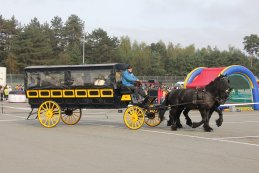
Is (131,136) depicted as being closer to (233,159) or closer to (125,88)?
(125,88)

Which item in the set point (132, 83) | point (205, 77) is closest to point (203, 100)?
point (132, 83)

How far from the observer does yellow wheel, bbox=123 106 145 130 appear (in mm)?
14469

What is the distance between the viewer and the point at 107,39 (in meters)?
90.5

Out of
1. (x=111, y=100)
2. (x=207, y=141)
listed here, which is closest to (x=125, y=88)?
(x=111, y=100)

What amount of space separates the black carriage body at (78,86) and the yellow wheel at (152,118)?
0.89m

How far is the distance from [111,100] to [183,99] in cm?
249

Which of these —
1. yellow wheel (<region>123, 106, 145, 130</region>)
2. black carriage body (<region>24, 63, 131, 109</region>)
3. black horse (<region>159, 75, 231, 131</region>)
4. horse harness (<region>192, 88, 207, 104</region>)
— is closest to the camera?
black horse (<region>159, 75, 231, 131</region>)

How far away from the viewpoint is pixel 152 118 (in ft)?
50.3

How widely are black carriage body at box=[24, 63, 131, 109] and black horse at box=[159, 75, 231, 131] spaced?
1.65m

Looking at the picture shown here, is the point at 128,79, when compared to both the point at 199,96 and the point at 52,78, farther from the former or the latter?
the point at 52,78

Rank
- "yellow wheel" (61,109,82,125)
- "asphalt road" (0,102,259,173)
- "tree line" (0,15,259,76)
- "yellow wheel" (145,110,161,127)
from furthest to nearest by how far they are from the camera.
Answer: "tree line" (0,15,259,76) < "yellow wheel" (61,109,82,125) < "yellow wheel" (145,110,161,127) < "asphalt road" (0,102,259,173)

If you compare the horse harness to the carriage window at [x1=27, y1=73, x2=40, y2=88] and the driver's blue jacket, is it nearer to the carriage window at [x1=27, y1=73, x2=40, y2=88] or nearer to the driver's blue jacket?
the driver's blue jacket

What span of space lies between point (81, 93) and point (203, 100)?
433 centimetres

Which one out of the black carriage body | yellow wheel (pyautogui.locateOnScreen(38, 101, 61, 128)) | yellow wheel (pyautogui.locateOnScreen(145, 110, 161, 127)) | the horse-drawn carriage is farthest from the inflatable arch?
yellow wheel (pyautogui.locateOnScreen(38, 101, 61, 128))
